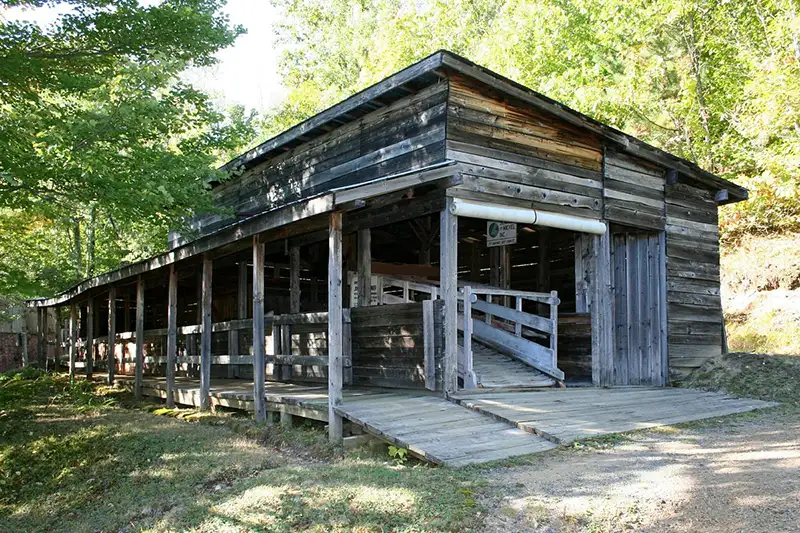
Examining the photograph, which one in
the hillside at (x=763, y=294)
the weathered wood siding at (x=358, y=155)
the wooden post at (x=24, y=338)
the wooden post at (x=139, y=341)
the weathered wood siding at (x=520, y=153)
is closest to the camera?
the weathered wood siding at (x=520, y=153)

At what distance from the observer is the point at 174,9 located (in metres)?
9.84

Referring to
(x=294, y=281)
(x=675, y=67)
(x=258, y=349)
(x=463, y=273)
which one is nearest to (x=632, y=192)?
(x=463, y=273)

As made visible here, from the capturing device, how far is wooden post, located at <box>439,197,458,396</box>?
25.9 feet

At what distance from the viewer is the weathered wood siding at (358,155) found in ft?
29.0

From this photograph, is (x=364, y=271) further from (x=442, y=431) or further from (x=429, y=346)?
(x=442, y=431)

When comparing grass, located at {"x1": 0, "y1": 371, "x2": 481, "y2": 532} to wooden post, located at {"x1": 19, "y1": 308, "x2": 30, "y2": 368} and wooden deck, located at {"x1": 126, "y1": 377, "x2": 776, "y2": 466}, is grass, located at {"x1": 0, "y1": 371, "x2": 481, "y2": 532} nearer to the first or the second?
wooden deck, located at {"x1": 126, "y1": 377, "x2": 776, "y2": 466}

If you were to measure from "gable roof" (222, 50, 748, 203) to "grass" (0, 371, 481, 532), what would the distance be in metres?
4.86

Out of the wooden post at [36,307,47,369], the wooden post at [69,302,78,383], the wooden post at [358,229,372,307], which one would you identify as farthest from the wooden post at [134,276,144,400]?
the wooden post at [36,307,47,369]

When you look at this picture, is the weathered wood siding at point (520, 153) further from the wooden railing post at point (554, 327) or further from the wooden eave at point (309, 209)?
the wooden railing post at point (554, 327)

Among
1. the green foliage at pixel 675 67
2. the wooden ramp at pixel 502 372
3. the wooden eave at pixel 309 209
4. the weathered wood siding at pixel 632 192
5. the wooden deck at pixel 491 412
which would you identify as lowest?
the wooden deck at pixel 491 412

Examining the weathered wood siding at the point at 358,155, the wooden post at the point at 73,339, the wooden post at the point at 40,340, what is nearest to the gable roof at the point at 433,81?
the weathered wood siding at the point at 358,155

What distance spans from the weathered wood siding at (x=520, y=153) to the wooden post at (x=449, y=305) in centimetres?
80

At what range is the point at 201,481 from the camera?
6316 millimetres

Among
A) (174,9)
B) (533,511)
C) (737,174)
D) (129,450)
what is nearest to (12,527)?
(129,450)
